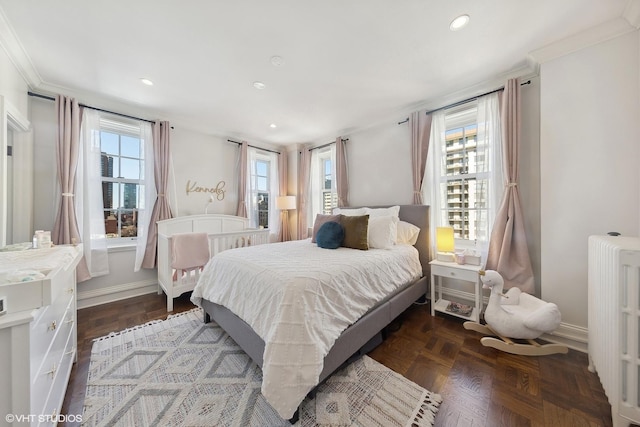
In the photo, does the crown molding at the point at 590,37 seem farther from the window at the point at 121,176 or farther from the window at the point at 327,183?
the window at the point at 121,176

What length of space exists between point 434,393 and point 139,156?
13.5 ft

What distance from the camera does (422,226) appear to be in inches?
105

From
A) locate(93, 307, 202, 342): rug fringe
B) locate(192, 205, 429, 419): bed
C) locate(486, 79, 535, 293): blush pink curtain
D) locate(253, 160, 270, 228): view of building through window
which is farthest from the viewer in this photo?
locate(253, 160, 270, 228): view of building through window

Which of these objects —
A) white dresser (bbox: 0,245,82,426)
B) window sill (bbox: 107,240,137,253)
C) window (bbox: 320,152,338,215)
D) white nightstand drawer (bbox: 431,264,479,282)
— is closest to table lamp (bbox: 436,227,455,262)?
white nightstand drawer (bbox: 431,264,479,282)

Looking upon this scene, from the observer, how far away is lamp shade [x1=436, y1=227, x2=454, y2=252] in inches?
93.0

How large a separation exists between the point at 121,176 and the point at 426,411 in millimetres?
4032

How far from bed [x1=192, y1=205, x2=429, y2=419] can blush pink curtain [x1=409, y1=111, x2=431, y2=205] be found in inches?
37.2

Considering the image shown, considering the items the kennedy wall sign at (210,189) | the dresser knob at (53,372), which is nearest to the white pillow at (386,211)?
the kennedy wall sign at (210,189)

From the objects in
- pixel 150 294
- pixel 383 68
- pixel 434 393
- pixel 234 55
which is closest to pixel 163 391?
pixel 434 393

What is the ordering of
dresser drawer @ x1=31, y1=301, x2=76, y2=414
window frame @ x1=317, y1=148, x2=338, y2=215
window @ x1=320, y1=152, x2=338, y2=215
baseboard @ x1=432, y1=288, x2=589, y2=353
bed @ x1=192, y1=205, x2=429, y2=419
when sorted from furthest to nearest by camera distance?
window @ x1=320, y1=152, x2=338, y2=215 → window frame @ x1=317, y1=148, x2=338, y2=215 → baseboard @ x1=432, y1=288, x2=589, y2=353 → bed @ x1=192, y1=205, x2=429, y2=419 → dresser drawer @ x1=31, y1=301, x2=76, y2=414

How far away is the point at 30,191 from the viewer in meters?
2.27

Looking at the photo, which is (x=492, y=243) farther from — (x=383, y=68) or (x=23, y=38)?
(x=23, y=38)

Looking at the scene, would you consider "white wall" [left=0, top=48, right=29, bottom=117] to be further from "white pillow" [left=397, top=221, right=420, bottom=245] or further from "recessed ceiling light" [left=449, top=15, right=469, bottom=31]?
"white pillow" [left=397, top=221, right=420, bottom=245]

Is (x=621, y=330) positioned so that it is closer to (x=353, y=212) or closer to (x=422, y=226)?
(x=422, y=226)
